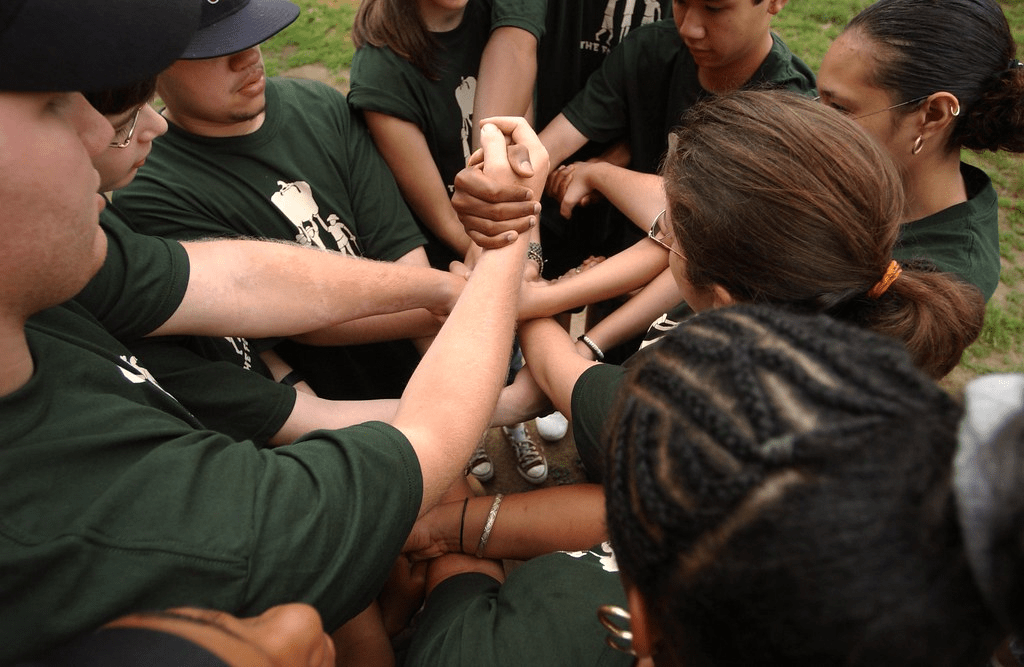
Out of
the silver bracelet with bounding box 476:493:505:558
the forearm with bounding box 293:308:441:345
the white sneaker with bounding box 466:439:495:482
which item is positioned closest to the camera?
the silver bracelet with bounding box 476:493:505:558

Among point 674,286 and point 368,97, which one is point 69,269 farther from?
point 674,286

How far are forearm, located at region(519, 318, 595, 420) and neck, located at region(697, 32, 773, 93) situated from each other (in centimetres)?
126

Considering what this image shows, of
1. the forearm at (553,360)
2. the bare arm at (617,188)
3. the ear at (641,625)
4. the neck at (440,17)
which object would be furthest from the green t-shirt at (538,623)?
the neck at (440,17)

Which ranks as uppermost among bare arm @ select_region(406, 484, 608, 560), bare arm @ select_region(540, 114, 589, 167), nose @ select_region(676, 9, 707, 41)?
nose @ select_region(676, 9, 707, 41)

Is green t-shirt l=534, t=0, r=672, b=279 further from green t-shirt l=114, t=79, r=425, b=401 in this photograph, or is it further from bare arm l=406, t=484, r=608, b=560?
bare arm l=406, t=484, r=608, b=560

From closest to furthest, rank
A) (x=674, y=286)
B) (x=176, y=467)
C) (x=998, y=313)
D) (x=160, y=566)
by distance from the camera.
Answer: (x=160, y=566) < (x=176, y=467) < (x=674, y=286) < (x=998, y=313)

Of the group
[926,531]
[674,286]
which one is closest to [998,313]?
[674,286]

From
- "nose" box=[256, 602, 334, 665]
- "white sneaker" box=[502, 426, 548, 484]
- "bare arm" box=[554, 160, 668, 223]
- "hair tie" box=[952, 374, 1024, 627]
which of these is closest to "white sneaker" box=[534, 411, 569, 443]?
"white sneaker" box=[502, 426, 548, 484]

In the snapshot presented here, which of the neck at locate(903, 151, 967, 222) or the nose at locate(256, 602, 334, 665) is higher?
the neck at locate(903, 151, 967, 222)

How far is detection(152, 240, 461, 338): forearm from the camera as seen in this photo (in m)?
1.75

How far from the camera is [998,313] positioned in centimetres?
470

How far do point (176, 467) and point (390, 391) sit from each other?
1.55 m

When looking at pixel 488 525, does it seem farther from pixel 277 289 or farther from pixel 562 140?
pixel 562 140

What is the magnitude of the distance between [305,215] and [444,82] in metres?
0.97
